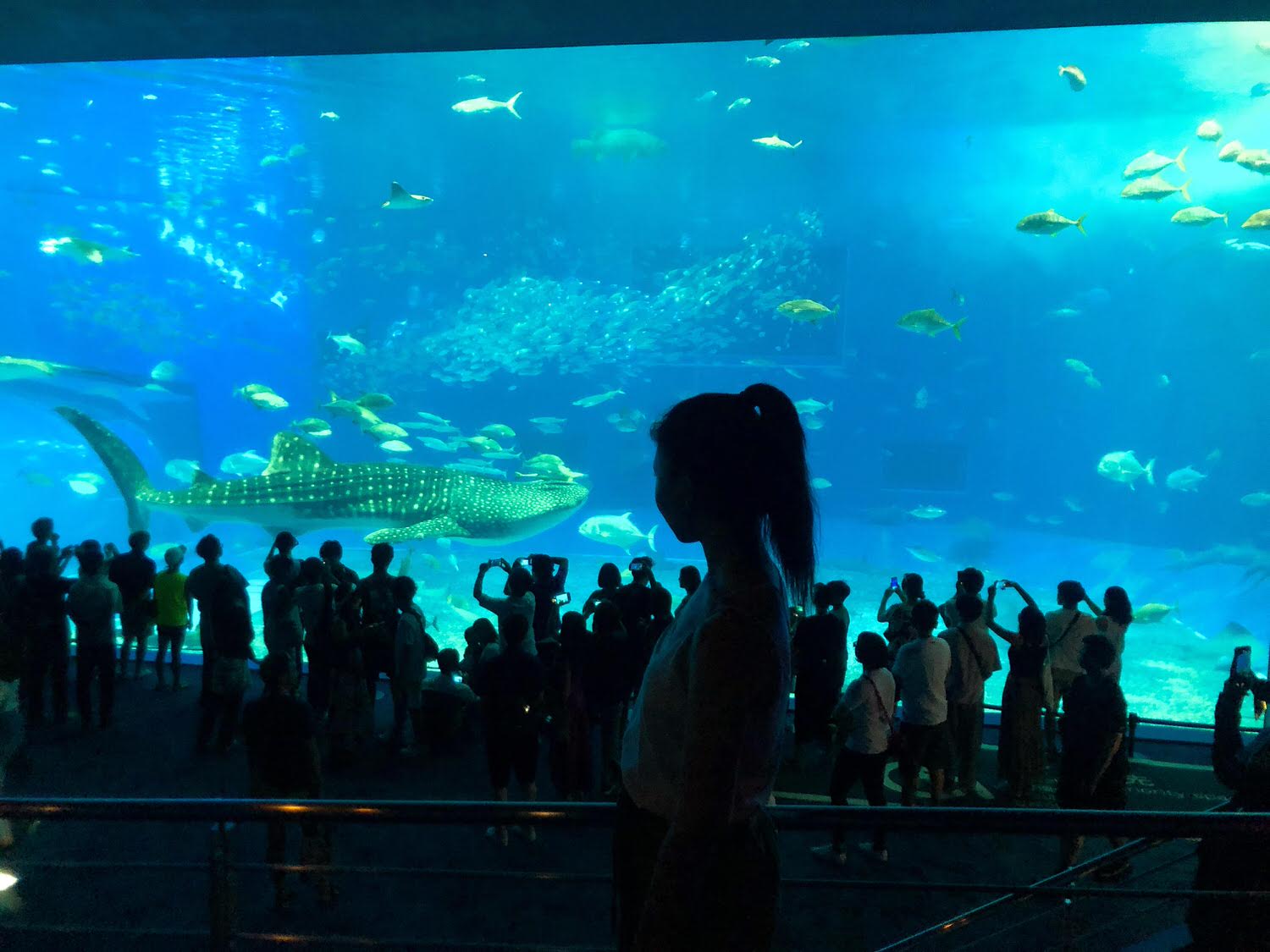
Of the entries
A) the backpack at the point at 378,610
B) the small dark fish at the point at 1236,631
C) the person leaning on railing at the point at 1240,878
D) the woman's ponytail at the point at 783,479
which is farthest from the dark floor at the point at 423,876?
the small dark fish at the point at 1236,631

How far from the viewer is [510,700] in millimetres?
4457

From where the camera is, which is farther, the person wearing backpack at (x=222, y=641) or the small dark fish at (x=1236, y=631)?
the small dark fish at (x=1236, y=631)

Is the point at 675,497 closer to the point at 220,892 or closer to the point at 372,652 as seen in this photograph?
the point at 220,892

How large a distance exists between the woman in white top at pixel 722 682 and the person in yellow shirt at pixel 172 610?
23.6 feet

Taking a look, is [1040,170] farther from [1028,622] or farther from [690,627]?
[690,627]

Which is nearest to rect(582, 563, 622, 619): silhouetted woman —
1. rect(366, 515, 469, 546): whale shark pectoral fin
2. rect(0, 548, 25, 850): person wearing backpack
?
rect(0, 548, 25, 850): person wearing backpack

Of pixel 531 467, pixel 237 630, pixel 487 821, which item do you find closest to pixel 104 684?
pixel 237 630

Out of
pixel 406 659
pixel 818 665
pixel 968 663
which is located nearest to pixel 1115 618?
pixel 968 663

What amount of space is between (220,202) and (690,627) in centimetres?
5491

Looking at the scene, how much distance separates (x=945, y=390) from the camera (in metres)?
49.5

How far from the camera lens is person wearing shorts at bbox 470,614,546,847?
4434 millimetres

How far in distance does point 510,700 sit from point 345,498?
8672 mm

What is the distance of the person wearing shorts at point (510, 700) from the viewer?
14.5ft

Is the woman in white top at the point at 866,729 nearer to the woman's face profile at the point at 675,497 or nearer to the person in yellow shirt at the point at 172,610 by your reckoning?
the woman's face profile at the point at 675,497
